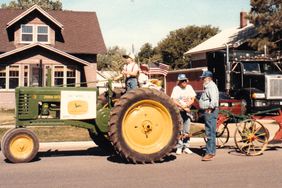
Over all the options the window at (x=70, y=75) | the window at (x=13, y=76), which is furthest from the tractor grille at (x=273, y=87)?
the window at (x=13, y=76)

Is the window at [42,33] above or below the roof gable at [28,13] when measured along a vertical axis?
below

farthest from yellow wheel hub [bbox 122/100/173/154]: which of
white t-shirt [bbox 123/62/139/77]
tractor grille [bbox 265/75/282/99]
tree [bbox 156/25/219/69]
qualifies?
tree [bbox 156/25/219/69]

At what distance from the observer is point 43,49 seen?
87.2 feet

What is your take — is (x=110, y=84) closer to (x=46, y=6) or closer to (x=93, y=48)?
(x=93, y=48)

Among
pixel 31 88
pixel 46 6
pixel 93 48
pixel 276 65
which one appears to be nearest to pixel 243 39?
pixel 93 48

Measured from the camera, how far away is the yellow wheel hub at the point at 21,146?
7672 mm

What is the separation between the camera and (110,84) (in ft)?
27.6

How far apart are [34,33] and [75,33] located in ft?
10.6

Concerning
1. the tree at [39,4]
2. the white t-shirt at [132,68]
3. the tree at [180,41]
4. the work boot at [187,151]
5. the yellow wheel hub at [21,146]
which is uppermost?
the tree at [39,4]

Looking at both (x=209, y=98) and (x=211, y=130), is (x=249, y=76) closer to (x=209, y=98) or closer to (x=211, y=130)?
(x=209, y=98)

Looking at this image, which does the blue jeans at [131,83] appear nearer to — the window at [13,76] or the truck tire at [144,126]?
the truck tire at [144,126]

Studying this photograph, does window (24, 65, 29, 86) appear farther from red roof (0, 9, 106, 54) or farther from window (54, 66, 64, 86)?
red roof (0, 9, 106, 54)

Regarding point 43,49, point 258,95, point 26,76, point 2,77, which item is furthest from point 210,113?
point 2,77

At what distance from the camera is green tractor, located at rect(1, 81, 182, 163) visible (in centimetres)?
771
